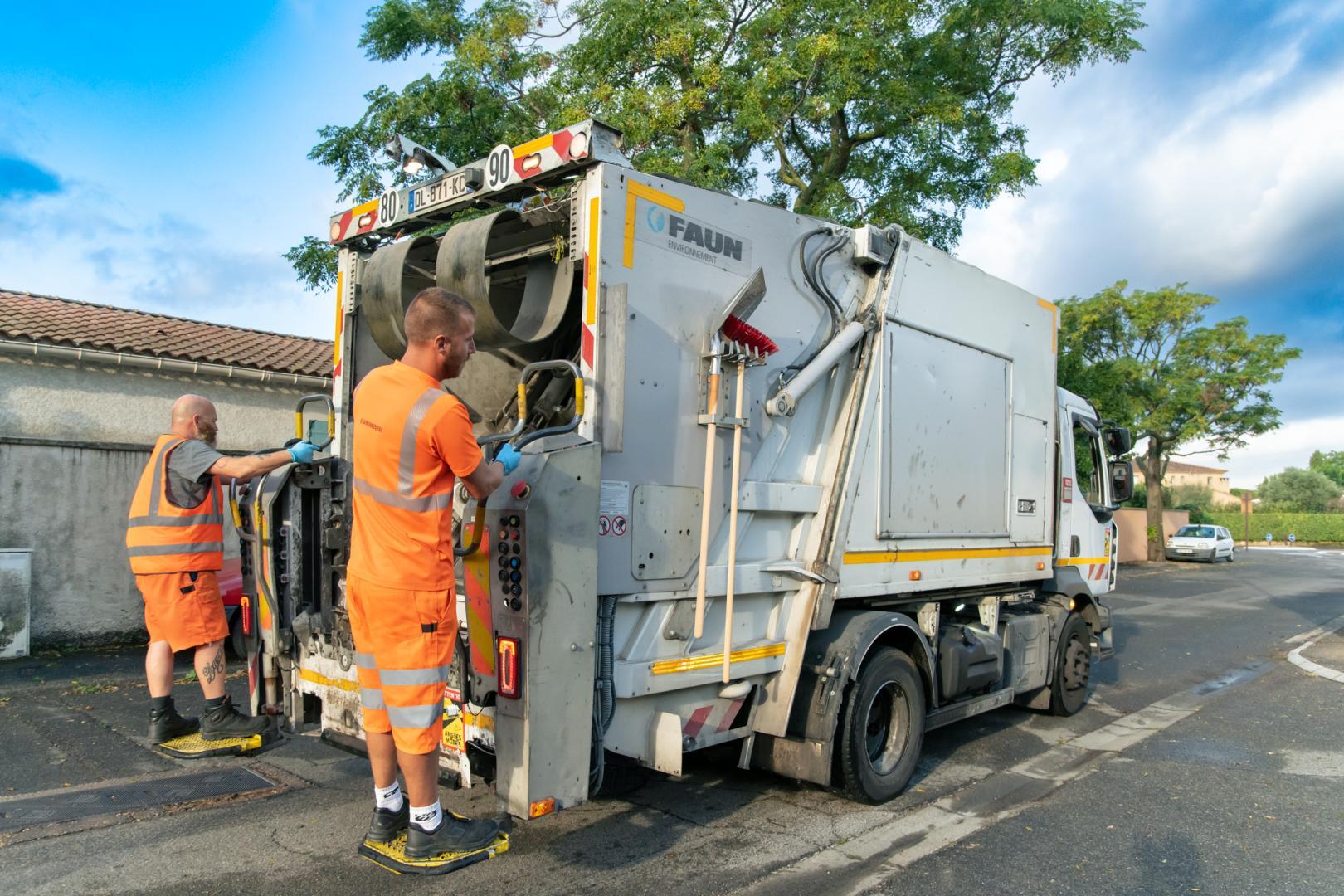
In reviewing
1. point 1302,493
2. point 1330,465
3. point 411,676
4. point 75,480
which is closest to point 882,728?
point 411,676

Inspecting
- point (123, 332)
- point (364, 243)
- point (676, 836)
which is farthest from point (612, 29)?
point (676, 836)

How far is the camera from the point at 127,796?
475 cm

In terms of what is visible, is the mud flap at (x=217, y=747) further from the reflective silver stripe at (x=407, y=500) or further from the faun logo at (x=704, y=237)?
the faun logo at (x=704, y=237)

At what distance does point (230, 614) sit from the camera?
825 centimetres

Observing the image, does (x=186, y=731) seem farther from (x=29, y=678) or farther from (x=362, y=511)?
Result: (x=29, y=678)

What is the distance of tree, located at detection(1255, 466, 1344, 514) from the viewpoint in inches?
2741

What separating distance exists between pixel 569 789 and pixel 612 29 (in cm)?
1043

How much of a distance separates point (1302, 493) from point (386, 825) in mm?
83752

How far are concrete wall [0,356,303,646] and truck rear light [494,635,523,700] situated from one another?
290 inches

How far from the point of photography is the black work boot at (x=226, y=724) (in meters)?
4.42

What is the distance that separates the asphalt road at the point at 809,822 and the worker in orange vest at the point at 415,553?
837 millimetres

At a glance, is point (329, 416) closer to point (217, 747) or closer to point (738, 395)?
point (217, 747)

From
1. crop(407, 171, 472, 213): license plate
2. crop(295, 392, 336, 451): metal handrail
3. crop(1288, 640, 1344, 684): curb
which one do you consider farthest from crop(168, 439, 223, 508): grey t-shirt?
crop(1288, 640, 1344, 684): curb

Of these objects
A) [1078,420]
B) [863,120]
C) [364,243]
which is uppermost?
[863,120]
